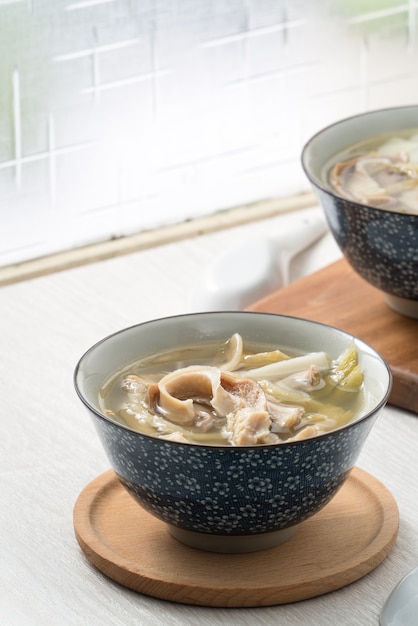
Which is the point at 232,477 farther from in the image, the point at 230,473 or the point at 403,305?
the point at 403,305

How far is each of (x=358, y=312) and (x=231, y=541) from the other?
1.67 feet

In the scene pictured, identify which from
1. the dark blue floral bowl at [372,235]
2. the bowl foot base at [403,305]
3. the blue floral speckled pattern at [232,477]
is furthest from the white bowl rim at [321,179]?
the blue floral speckled pattern at [232,477]

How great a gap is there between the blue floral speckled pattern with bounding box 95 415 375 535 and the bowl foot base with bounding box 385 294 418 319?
0.46m

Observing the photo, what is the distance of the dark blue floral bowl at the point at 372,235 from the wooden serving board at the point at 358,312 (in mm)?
31

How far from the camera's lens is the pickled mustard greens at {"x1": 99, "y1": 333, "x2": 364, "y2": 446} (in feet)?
3.07

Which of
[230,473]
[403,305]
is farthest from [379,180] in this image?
[230,473]

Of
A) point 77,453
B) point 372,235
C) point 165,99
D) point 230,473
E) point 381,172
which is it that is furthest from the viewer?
point 165,99

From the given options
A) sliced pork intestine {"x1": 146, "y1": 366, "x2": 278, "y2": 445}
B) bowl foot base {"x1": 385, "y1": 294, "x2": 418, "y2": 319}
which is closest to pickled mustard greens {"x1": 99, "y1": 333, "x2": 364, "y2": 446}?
sliced pork intestine {"x1": 146, "y1": 366, "x2": 278, "y2": 445}

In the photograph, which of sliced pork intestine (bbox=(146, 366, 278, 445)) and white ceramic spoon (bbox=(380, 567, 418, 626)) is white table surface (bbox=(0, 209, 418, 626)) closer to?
white ceramic spoon (bbox=(380, 567, 418, 626))

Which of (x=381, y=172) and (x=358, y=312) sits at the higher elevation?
(x=381, y=172)

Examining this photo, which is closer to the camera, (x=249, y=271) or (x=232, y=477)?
(x=232, y=477)

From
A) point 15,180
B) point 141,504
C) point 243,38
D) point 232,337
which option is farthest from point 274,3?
point 141,504

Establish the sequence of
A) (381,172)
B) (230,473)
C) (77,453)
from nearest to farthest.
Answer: (230,473) < (77,453) < (381,172)

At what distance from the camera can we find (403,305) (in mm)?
1385
